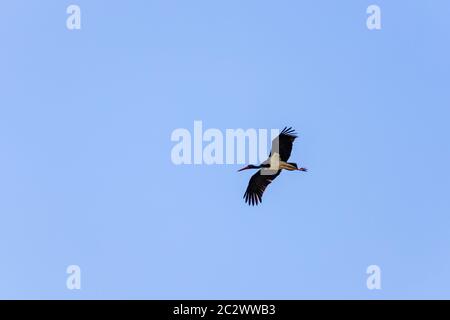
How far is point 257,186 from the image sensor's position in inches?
902

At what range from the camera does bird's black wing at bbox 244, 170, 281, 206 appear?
22.8 m

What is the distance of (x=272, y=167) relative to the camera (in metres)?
22.4

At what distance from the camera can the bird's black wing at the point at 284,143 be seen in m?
21.5

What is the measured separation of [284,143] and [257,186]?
1784mm

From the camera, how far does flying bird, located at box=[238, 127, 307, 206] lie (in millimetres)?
21562

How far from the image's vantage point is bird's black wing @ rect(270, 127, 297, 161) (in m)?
21.5

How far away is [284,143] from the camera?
70.9ft

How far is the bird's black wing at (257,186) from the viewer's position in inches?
899

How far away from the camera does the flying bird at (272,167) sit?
849 inches

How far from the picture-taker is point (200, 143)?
75.0 feet
